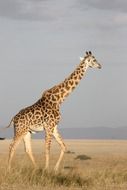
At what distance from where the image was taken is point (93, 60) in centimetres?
1930

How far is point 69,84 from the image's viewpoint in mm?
19719

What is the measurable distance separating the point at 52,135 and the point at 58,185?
367 centimetres

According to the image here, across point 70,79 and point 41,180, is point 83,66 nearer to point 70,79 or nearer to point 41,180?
point 70,79

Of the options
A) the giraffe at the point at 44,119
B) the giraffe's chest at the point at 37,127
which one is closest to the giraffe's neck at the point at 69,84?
the giraffe at the point at 44,119

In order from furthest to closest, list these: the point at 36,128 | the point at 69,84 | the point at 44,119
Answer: the point at 69,84 < the point at 36,128 < the point at 44,119

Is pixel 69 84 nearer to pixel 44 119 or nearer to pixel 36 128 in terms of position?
pixel 44 119

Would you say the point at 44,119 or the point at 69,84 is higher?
the point at 69,84

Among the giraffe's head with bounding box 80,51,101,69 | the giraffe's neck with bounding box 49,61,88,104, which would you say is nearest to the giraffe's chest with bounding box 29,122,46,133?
the giraffe's neck with bounding box 49,61,88,104

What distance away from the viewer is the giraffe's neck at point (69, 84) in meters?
19.3

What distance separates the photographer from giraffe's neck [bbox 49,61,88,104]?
19.3 metres

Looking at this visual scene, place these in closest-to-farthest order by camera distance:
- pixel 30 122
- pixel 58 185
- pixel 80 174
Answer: pixel 58 185
pixel 80 174
pixel 30 122

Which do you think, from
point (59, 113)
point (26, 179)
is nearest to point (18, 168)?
point (26, 179)

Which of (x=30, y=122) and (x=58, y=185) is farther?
(x=30, y=122)

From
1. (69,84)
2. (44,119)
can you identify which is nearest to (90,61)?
(69,84)
